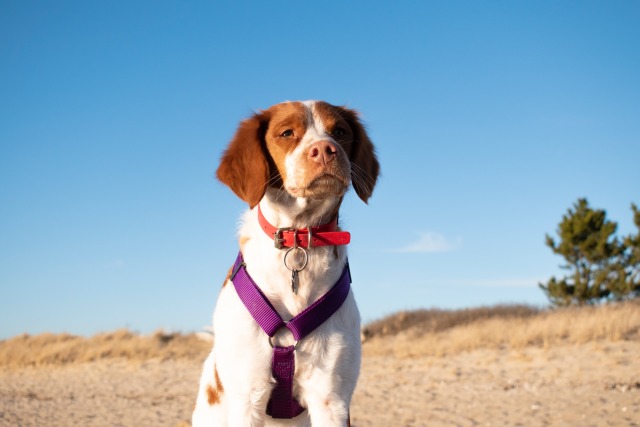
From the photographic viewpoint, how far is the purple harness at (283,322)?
3.60 metres

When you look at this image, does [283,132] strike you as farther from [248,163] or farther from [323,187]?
[323,187]

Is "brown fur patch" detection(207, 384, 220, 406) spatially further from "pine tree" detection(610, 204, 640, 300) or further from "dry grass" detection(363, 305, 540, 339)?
"pine tree" detection(610, 204, 640, 300)

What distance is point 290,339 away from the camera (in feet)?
12.1

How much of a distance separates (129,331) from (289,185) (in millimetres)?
19246

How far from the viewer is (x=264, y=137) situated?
12.9 feet

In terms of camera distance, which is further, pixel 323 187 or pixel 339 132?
pixel 339 132

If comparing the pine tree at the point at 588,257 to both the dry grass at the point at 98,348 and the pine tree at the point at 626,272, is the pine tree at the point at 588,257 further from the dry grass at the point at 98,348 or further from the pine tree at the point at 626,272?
the dry grass at the point at 98,348

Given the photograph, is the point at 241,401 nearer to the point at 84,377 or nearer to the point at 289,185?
the point at 289,185

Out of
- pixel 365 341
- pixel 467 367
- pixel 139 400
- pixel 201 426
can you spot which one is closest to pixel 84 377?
pixel 139 400

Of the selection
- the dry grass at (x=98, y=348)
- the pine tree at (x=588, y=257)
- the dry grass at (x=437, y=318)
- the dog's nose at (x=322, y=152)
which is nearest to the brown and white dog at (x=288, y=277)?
the dog's nose at (x=322, y=152)

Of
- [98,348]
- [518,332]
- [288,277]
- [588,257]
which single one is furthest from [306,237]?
[588,257]

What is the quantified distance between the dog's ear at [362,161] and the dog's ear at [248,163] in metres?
0.62

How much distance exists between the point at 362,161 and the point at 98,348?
16.5 meters

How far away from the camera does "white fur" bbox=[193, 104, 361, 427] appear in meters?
3.62
